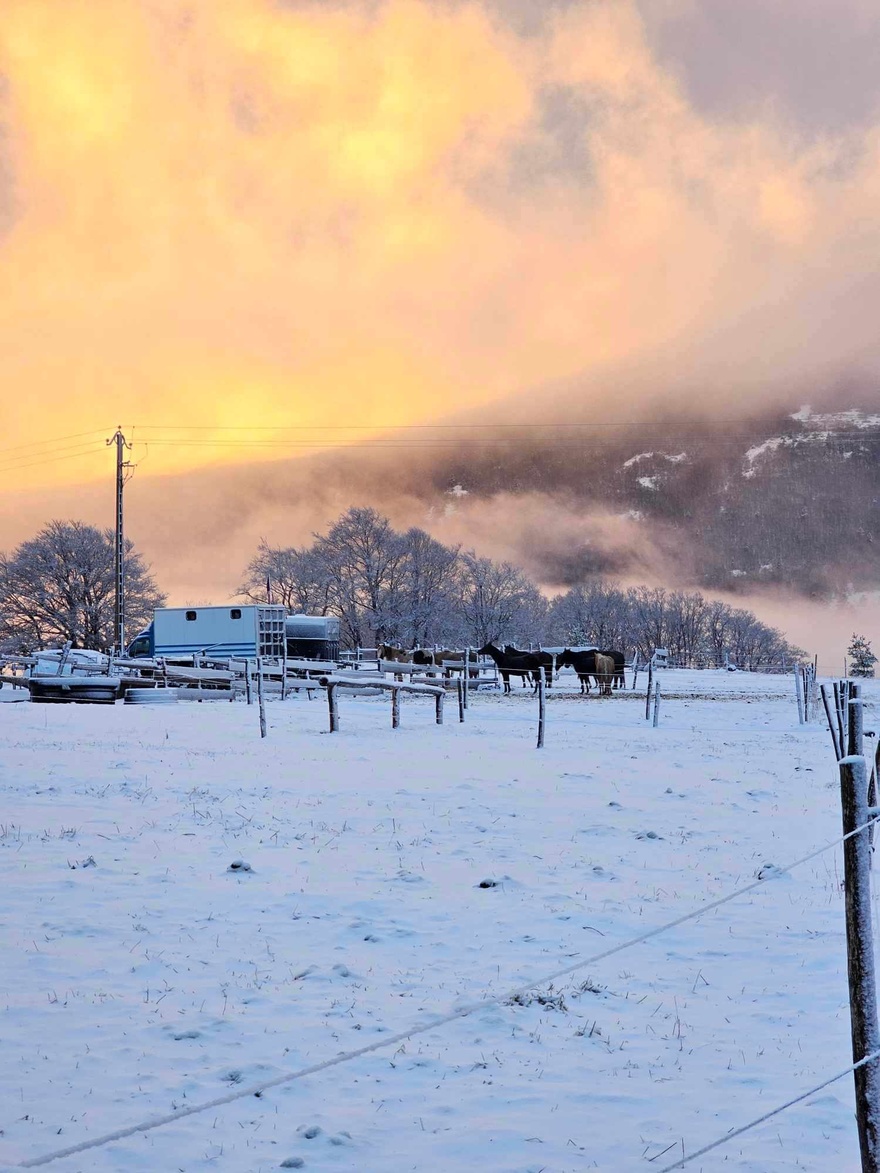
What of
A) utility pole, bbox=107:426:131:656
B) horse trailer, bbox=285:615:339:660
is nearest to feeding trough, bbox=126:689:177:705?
utility pole, bbox=107:426:131:656

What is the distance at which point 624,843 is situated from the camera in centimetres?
1031

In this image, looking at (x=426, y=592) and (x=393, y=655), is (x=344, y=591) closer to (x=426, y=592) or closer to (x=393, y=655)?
(x=426, y=592)

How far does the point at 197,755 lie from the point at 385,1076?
41.3 ft

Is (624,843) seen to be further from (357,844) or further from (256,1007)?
(256,1007)

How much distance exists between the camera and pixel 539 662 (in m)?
48.1

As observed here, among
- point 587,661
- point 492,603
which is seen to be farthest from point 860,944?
point 492,603

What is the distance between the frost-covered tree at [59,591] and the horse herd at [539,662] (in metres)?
20.5

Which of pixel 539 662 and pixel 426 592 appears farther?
pixel 426 592

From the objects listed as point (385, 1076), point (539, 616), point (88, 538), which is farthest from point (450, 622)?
point (385, 1076)

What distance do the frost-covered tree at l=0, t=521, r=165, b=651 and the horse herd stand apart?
20530mm

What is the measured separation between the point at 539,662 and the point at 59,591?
3484 centimetres

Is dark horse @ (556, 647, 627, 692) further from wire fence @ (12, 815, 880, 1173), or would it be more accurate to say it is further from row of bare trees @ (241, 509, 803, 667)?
wire fence @ (12, 815, 880, 1173)

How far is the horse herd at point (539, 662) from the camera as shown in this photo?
44916 millimetres

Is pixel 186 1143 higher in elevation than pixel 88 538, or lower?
lower
